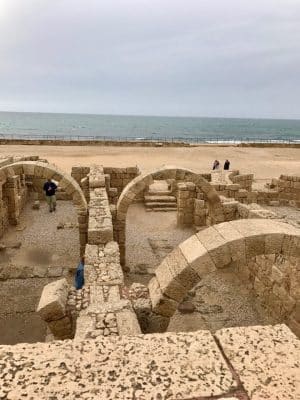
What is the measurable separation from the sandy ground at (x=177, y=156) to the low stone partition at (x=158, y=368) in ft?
75.0

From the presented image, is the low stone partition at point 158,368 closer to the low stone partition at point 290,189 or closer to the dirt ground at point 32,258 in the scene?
the dirt ground at point 32,258

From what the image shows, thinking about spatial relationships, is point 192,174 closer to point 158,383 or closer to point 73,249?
point 73,249

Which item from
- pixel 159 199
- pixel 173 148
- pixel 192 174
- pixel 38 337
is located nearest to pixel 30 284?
pixel 38 337

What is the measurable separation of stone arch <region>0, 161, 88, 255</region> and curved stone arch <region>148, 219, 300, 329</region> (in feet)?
19.5

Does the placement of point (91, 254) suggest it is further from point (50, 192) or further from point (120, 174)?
point (120, 174)

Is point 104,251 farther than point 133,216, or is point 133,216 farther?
point 133,216

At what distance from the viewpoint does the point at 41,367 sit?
221 cm

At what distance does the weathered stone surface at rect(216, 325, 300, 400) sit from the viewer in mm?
2111

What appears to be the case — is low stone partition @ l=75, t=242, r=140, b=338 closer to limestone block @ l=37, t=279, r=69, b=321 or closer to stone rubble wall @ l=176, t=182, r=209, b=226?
limestone block @ l=37, t=279, r=69, b=321

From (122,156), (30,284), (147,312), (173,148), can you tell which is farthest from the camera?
(173,148)

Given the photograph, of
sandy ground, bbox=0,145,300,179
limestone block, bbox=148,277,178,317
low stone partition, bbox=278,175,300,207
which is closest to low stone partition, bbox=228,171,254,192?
low stone partition, bbox=278,175,300,207

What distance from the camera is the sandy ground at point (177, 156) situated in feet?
90.9

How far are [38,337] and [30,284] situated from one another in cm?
248

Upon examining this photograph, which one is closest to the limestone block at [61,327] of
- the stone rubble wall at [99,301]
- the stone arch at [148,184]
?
the stone rubble wall at [99,301]
